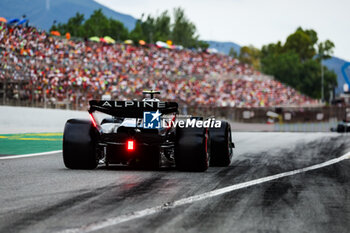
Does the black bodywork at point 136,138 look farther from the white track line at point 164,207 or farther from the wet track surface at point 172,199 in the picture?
the white track line at point 164,207

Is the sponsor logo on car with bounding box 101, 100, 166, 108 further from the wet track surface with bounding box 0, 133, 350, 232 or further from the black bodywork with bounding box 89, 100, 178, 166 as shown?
the wet track surface with bounding box 0, 133, 350, 232

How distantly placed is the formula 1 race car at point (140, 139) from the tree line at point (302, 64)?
94.7 meters

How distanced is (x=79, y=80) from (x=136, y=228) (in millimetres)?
38276

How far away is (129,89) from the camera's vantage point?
45812 mm

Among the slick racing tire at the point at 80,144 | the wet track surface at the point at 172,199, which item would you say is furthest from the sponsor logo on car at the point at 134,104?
the wet track surface at the point at 172,199

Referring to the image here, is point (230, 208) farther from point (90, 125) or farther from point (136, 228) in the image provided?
point (90, 125)

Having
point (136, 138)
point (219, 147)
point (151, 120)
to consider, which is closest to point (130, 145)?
point (136, 138)

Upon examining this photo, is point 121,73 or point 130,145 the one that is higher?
point 121,73

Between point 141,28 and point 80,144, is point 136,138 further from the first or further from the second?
point 141,28

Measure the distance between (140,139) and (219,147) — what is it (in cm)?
209

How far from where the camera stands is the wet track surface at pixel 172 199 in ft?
17.5

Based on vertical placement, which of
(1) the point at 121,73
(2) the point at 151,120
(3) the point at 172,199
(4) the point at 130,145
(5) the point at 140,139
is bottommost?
(3) the point at 172,199

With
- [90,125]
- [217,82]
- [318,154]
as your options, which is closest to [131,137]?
[90,125]

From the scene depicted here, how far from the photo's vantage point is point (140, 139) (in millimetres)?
10000
